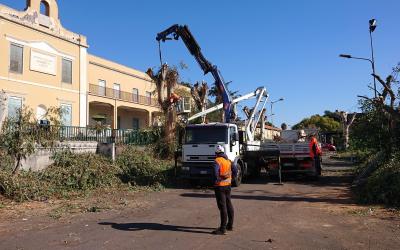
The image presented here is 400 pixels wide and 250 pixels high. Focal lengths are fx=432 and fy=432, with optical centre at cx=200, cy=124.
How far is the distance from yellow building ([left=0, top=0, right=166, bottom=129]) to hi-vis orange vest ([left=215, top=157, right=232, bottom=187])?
57.6ft

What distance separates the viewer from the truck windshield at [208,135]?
17141 mm

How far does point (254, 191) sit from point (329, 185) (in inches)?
154

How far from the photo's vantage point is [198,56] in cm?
2064

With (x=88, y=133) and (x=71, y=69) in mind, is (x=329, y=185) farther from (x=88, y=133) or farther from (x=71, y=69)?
(x=71, y=69)

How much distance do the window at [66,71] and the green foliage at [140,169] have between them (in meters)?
12.7

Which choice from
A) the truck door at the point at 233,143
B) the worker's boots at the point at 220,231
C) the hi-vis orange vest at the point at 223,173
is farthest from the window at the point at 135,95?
the worker's boots at the point at 220,231

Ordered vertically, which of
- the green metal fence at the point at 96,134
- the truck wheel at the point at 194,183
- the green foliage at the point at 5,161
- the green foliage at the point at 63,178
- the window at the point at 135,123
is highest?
the window at the point at 135,123

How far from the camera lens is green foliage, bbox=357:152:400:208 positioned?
12473mm

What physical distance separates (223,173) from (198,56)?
12004mm

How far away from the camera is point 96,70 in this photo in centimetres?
3769

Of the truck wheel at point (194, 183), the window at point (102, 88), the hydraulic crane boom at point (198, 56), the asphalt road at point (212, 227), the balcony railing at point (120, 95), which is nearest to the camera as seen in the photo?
the asphalt road at point (212, 227)

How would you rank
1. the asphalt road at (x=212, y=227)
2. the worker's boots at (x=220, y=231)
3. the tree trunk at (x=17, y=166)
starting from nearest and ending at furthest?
the asphalt road at (x=212, y=227), the worker's boots at (x=220, y=231), the tree trunk at (x=17, y=166)

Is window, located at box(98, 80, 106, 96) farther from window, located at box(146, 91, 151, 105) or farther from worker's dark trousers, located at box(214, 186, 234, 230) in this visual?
worker's dark trousers, located at box(214, 186, 234, 230)

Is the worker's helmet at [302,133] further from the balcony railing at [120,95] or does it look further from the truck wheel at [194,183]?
the balcony railing at [120,95]
